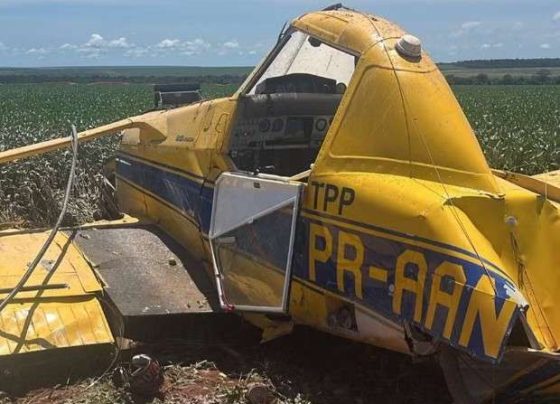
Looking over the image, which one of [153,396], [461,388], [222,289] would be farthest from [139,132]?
[461,388]

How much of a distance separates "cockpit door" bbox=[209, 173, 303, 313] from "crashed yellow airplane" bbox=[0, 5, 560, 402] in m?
0.01

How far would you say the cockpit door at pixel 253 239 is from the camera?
443 centimetres

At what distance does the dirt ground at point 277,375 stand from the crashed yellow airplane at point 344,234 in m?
0.25

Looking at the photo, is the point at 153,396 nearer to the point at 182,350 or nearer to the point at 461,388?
the point at 182,350

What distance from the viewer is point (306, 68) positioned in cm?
572

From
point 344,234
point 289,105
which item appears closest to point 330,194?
point 344,234

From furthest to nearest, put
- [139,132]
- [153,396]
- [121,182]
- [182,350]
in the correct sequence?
1. [121,182]
2. [139,132]
3. [182,350]
4. [153,396]

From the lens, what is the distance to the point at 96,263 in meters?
Result: 5.69

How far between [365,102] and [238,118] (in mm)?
1433

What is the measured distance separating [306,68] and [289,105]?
0.31 meters

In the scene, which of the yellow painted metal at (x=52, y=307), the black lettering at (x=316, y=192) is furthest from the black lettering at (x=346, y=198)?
the yellow painted metal at (x=52, y=307)

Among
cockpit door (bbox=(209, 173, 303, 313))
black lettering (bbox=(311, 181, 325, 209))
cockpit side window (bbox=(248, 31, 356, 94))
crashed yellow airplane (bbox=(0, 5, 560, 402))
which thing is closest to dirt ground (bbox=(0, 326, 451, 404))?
crashed yellow airplane (bbox=(0, 5, 560, 402))

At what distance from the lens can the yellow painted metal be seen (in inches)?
178

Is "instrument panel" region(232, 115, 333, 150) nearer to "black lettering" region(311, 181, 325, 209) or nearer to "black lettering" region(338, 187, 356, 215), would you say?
"black lettering" region(311, 181, 325, 209)
